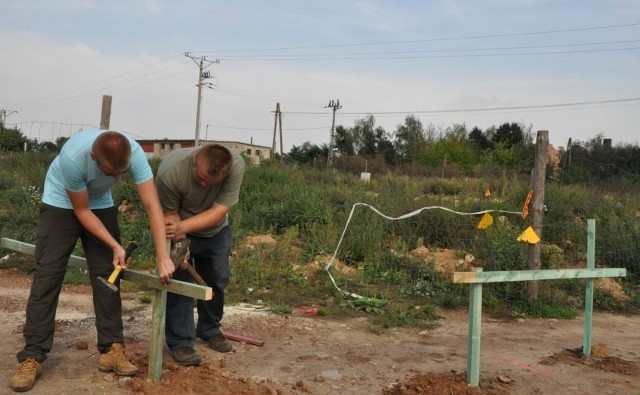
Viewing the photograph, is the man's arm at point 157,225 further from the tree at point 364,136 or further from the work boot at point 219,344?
the tree at point 364,136

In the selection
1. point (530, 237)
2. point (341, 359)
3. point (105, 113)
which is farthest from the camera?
point (105, 113)

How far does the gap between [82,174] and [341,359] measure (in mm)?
2460

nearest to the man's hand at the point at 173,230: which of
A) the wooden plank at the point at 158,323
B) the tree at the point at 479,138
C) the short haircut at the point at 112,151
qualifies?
the wooden plank at the point at 158,323

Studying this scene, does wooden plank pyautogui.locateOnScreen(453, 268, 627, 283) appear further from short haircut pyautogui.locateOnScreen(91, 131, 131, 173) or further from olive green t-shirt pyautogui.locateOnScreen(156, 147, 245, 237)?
short haircut pyautogui.locateOnScreen(91, 131, 131, 173)

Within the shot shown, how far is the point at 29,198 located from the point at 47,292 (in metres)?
8.97

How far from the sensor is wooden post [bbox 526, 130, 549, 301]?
23.1 ft

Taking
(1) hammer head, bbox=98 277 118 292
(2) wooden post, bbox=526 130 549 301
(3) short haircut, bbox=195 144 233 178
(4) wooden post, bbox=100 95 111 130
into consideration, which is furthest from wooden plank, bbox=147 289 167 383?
(4) wooden post, bbox=100 95 111 130

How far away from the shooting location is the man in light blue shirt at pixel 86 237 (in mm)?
3545

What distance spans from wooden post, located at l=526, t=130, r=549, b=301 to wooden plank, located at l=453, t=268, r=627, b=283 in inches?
81.1

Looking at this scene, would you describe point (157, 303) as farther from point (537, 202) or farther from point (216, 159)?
point (537, 202)

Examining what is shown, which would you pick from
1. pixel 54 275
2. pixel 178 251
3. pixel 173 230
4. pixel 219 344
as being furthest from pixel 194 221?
pixel 219 344

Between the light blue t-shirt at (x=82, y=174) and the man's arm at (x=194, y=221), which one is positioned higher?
the light blue t-shirt at (x=82, y=174)

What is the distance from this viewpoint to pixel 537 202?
280 inches

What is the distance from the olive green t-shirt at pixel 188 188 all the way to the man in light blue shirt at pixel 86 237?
29 centimetres
